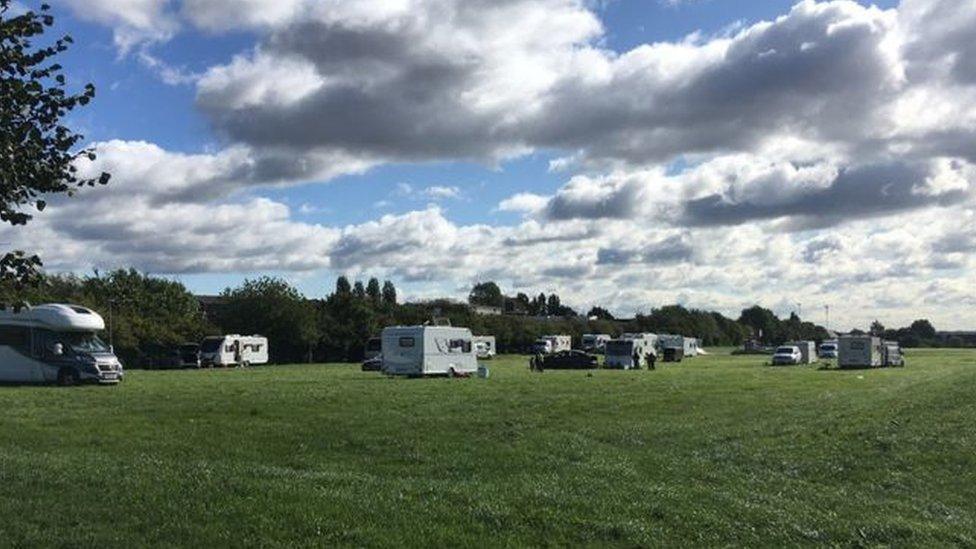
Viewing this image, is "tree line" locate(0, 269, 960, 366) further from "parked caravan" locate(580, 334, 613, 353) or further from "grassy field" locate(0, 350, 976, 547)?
"grassy field" locate(0, 350, 976, 547)

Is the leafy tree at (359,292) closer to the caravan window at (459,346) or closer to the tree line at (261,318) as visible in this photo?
the tree line at (261,318)

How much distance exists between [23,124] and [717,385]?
36.0 meters

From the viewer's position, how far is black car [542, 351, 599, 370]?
69.6 metres

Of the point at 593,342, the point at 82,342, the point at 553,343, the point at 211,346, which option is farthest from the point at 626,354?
the point at 82,342

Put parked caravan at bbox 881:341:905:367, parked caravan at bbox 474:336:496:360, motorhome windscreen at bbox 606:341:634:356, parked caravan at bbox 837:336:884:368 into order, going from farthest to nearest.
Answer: parked caravan at bbox 474:336:496:360
parked caravan at bbox 881:341:905:367
parked caravan at bbox 837:336:884:368
motorhome windscreen at bbox 606:341:634:356

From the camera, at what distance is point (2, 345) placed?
39.0 meters

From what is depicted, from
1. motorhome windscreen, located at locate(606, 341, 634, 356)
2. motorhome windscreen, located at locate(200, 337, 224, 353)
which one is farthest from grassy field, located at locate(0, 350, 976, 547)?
motorhome windscreen, located at locate(200, 337, 224, 353)

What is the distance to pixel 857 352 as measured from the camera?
71.6 metres

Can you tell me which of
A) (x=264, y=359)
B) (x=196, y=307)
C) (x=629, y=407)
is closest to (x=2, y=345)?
(x=629, y=407)

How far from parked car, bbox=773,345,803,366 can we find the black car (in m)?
20.0

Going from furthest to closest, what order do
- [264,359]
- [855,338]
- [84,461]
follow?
[264,359], [855,338], [84,461]

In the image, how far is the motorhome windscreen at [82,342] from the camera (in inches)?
1517

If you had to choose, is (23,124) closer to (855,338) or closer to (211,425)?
(211,425)

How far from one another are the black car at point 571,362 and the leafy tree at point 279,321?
101 feet
